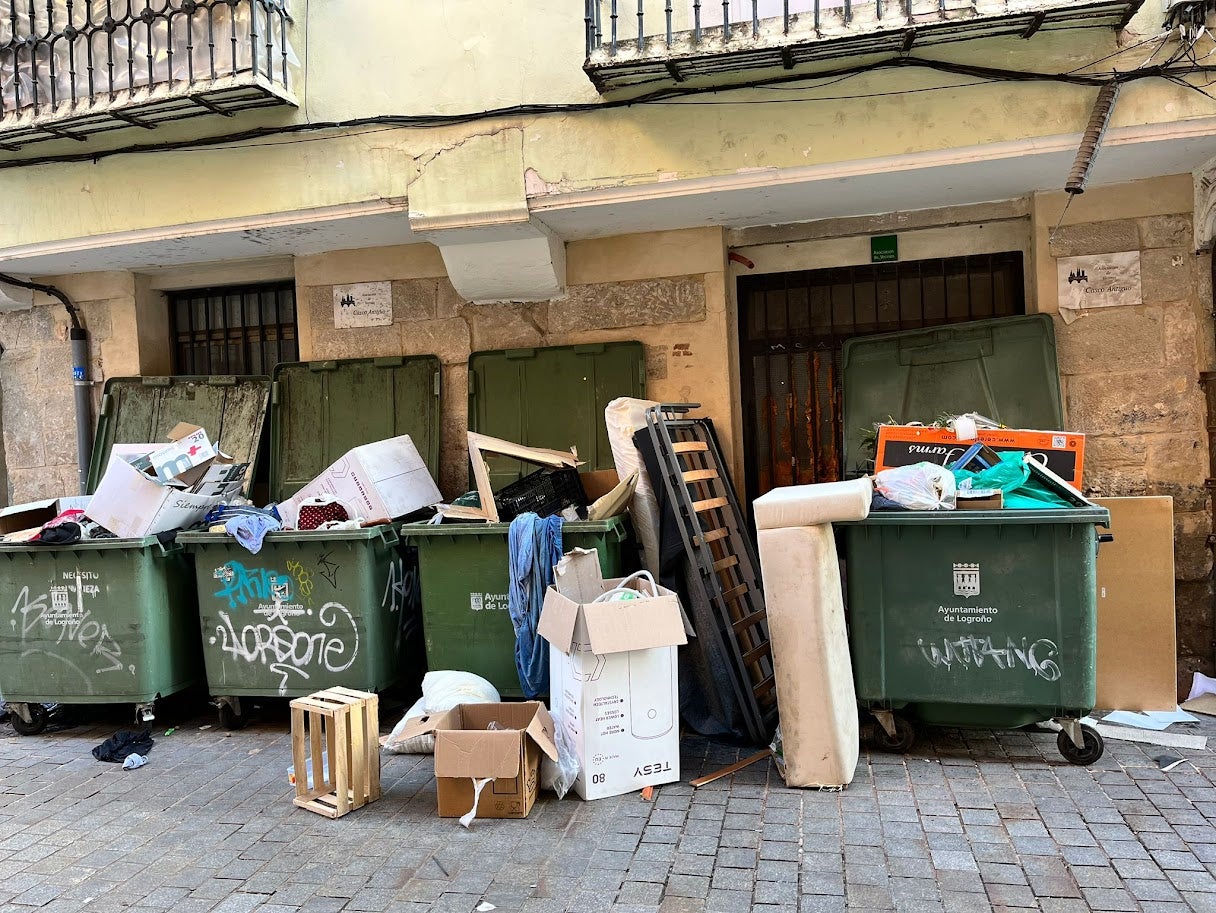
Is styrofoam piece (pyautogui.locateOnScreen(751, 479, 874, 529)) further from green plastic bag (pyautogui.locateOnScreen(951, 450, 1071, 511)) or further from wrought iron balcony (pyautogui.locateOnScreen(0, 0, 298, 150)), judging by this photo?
wrought iron balcony (pyautogui.locateOnScreen(0, 0, 298, 150))

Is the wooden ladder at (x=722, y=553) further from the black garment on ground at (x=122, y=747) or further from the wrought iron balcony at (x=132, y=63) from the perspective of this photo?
the wrought iron balcony at (x=132, y=63)

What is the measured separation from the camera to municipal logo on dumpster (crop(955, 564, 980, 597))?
426 centimetres

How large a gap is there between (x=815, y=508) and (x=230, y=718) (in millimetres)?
3628

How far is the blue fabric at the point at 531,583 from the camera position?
4852 millimetres

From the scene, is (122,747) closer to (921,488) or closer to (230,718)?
(230,718)

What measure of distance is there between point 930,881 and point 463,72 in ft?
16.2

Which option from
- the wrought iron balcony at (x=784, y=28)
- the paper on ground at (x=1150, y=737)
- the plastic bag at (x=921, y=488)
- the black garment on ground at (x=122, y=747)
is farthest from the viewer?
the black garment on ground at (x=122, y=747)

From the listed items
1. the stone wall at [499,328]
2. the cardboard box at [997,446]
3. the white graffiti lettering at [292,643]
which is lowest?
the white graffiti lettering at [292,643]

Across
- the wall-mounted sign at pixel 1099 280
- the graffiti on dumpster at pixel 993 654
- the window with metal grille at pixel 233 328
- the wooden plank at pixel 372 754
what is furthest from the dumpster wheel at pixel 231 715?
the wall-mounted sign at pixel 1099 280

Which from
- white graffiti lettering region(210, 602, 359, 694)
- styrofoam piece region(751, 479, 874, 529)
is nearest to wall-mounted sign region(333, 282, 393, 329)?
white graffiti lettering region(210, 602, 359, 694)

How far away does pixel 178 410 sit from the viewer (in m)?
7.13

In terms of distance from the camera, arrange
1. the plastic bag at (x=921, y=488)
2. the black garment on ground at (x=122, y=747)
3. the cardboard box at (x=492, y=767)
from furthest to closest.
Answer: the black garment on ground at (x=122, y=747) → the plastic bag at (x=921, y=488) → the cardboard box at (x=492, y=767)

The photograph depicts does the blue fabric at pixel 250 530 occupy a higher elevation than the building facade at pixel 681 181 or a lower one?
lower

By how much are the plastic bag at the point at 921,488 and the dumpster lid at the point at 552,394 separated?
2307 mm
